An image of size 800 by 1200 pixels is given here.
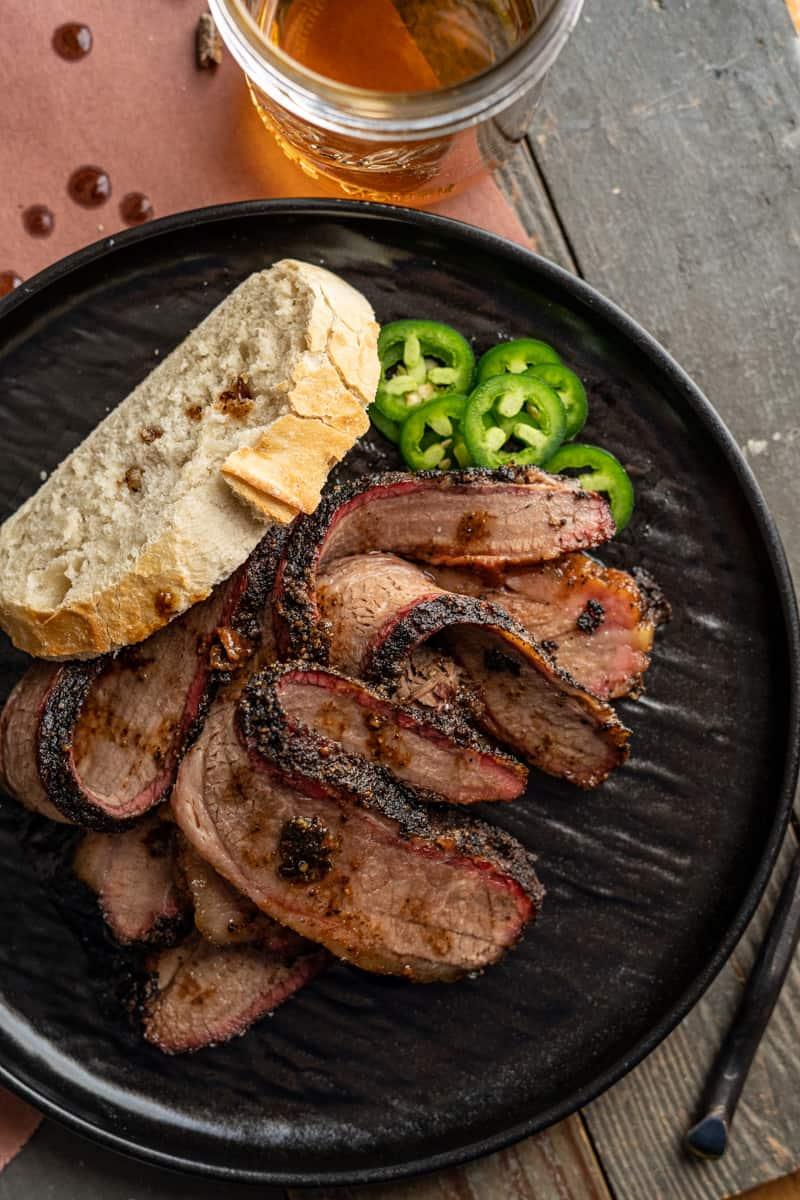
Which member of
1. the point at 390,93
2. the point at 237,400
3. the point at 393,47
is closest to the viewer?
the point at 390,93

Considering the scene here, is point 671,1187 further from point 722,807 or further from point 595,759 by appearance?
point 595,759

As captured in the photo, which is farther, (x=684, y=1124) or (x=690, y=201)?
(x=690, y=201)

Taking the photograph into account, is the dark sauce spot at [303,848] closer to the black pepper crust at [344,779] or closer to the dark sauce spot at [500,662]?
Result: the black pepper crust at [344,779]

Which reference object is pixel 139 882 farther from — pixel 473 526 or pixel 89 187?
pixel 89 187

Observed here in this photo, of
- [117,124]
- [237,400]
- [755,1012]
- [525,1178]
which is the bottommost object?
[525,1178]

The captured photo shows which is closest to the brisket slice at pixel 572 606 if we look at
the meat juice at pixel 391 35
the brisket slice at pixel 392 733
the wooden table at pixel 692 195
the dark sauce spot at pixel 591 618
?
the dark sauce spot at pixel 591 618

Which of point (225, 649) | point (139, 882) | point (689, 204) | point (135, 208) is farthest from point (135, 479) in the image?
point (689, 204)

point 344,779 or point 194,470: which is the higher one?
point 194,470
